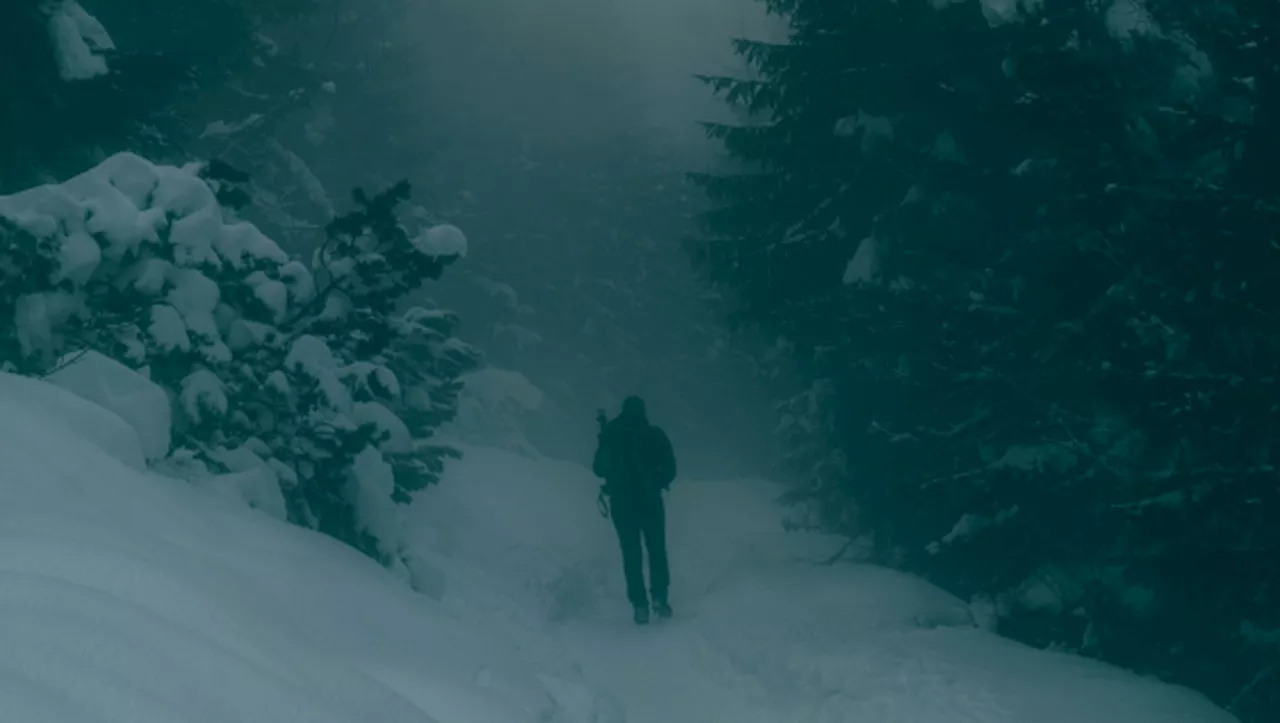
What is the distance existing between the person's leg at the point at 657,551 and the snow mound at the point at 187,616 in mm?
2959

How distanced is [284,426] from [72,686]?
5335mm

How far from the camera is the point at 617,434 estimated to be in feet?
33.1

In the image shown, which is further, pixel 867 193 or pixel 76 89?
pixel 867 193

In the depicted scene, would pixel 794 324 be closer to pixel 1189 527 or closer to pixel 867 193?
pixel 867 193

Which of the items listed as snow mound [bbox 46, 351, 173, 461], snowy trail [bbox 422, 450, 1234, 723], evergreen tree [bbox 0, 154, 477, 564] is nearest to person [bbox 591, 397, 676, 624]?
snowy trail [bbox 422, 450, 1234, 723]

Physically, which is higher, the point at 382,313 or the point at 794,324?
the point at 794,324

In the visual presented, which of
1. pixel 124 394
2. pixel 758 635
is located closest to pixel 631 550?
pixel 758 635

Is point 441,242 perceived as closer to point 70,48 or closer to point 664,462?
point 664,462

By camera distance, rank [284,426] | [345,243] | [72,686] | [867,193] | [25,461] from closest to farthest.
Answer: [72,686]
[25,461]
[284,426]
[345,243]
[867,193]

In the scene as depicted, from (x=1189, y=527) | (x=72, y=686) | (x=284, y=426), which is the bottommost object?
(x=72, y=686)

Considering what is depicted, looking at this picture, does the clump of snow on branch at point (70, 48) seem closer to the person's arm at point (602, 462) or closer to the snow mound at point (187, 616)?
the snow mound at point (187, 616)

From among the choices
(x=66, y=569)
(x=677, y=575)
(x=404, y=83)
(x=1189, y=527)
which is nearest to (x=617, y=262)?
(x=404, y=83)

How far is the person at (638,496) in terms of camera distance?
9.66 m

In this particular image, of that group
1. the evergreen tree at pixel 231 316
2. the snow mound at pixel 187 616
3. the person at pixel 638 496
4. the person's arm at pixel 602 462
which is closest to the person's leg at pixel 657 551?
the person at pixel 638 496
